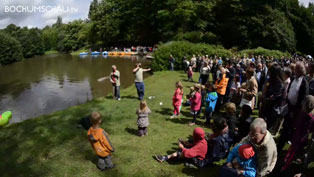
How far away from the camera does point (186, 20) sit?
1612 inches

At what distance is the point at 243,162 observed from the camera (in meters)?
4.30

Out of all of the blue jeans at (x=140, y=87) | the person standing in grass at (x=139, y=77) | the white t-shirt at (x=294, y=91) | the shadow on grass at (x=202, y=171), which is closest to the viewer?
the shadow on grass at (x=202, y=171)

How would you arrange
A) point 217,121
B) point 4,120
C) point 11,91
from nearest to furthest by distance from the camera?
point 217,121, point 4,120, point 11,91

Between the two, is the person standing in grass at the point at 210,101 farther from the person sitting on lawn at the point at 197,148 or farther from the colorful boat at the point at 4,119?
the colorful boat at the point at 4,119

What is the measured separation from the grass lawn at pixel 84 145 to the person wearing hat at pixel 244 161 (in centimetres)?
120

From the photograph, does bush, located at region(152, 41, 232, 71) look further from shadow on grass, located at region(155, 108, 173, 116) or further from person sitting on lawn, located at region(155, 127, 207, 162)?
person sitting on lawn, located at region(155, 127, 207, 162)

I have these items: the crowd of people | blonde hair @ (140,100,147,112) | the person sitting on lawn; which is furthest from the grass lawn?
blonde hair @ (140,100,147,112)

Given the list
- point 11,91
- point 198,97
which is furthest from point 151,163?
point 11,91

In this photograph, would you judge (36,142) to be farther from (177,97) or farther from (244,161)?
(244,161)

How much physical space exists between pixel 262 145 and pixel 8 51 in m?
57.8

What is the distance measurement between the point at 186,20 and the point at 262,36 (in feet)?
43.1

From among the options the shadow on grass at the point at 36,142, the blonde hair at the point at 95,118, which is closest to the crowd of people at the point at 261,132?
the blonde hair at the point at 95,118

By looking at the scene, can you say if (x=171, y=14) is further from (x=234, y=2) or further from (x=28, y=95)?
(x=28, y=95)

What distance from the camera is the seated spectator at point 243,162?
4.16m
